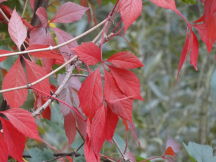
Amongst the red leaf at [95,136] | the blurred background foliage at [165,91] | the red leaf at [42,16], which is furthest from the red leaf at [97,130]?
the blurred background foliage at [165,91]

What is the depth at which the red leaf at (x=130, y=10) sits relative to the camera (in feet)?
1.51

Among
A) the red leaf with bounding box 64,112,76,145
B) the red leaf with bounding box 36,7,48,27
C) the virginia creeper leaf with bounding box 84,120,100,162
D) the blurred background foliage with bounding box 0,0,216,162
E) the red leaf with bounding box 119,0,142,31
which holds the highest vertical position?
the red leaf with bounding box 119,0,142,31

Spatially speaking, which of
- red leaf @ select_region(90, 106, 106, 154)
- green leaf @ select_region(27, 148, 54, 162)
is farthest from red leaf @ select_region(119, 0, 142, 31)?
green leaf @ select_region(27, 148, 54, 162)

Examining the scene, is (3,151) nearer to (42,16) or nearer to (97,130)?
(97,130)

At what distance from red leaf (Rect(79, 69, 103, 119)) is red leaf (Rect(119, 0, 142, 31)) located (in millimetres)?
92

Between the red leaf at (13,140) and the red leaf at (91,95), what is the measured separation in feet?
0.28

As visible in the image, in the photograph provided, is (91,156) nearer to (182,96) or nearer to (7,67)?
(7,67)

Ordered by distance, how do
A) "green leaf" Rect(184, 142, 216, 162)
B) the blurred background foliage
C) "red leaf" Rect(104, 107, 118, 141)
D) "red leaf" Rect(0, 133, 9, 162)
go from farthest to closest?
the blurred background foliage, "green leaf" Rect(184, 142, 216, 162), "red leaf" Rect(104, 107, 118, 141), "red leaf" Rect(0, 133, 9, 162)

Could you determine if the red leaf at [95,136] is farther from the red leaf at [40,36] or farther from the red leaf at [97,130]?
the red leaf at [40,36]

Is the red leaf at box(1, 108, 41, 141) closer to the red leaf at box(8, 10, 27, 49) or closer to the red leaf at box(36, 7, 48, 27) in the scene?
the red leaf at box(8, 10, 27, 49)

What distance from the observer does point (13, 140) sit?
18.5 inches

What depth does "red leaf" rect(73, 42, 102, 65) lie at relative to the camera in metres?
0.50

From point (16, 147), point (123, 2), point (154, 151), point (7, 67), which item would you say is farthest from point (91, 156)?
point (154, 151)

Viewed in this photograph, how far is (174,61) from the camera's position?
105 inches
